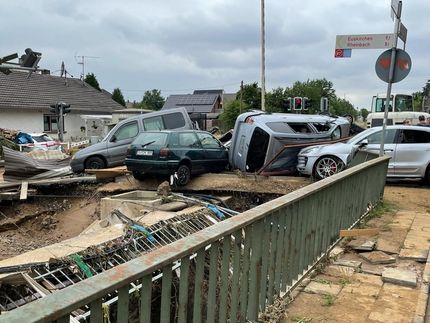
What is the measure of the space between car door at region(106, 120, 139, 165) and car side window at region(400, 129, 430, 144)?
8838 millimetres

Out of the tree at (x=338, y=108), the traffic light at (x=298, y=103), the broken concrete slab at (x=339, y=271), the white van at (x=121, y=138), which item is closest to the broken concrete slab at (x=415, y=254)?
the broken concrete slab at (x=339, y=271)

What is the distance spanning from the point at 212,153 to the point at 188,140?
961mm

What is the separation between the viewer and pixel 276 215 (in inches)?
140

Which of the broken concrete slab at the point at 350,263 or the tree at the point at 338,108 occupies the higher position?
the tree at the point at 338,108

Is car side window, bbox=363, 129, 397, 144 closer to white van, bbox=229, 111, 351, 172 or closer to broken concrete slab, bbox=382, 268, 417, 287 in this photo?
white van, bbox=229, 111, 351, 172

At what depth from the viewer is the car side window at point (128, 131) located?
54.3 ft

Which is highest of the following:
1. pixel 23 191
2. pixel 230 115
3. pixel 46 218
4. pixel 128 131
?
pixel 230 115

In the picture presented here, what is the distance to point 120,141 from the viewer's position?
53.9 ft

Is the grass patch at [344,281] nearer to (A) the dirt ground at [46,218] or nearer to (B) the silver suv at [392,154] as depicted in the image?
(B) the silver suv at [392,154]

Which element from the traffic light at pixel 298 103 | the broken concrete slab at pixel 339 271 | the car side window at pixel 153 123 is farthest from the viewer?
the traffic light at pixel 298 103

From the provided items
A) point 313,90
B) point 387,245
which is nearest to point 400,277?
point 387,245

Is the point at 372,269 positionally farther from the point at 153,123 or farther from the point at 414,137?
the point at 153,123

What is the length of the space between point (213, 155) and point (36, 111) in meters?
26.7

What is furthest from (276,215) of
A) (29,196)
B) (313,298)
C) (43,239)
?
(29,196)
